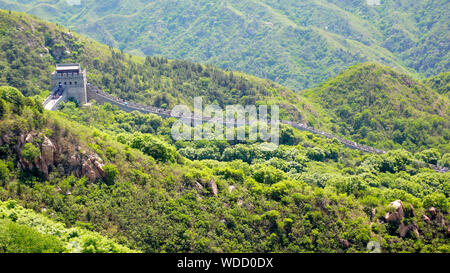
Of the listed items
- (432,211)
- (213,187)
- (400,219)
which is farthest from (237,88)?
(400,219)

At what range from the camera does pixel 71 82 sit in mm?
92688

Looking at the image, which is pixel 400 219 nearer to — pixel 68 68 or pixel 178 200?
pixel 178 200

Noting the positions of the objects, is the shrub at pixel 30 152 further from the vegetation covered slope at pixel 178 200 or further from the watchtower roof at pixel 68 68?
the watchtower roof at pixel 68 68

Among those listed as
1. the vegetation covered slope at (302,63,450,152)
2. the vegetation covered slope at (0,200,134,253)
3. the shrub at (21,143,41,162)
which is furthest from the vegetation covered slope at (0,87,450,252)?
the vegetation covered slope at (302,63,450,152)

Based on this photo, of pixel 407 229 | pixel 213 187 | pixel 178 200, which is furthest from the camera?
pixel 213 187

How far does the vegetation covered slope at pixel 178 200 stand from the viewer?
4916 cm

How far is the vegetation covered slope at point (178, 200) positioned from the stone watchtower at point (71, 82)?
30292 mm

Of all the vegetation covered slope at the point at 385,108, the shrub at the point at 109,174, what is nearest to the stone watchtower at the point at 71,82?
the shrub at the point at 109,174

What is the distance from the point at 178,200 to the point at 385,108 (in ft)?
316

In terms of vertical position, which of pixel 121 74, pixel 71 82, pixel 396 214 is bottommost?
pixel 396 214

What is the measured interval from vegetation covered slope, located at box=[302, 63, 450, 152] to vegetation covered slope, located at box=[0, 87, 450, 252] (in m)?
65.2

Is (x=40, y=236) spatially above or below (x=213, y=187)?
above
